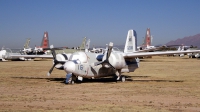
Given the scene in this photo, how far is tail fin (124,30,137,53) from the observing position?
85.2ft

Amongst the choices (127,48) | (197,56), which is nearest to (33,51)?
(197,56)

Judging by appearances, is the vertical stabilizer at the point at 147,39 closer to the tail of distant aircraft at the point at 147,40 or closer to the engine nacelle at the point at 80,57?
the tail of distant aircraft at the point at 147,40

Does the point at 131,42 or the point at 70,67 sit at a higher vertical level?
the point at 131,42

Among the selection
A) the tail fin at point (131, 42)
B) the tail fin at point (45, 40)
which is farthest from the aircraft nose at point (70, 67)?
the tail fin at point (45, 40)

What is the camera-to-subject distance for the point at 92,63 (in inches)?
838

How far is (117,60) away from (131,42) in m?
4.65

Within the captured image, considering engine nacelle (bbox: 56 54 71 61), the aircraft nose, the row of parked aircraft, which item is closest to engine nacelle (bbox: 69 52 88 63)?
the row of parked aircraft

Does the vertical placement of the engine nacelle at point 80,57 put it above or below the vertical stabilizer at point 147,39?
below

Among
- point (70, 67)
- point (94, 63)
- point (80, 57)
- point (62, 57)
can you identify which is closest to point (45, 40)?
point (62, 57)

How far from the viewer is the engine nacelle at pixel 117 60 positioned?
71.5 ft

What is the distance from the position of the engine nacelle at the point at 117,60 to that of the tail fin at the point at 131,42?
3.72 meters

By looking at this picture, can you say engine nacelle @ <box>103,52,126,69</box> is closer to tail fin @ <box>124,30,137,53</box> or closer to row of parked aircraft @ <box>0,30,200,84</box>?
row of parked aircraft @ <box>0,30,200,84</box>

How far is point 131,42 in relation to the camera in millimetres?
26031

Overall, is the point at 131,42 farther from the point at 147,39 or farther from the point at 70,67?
the point at 147,39
